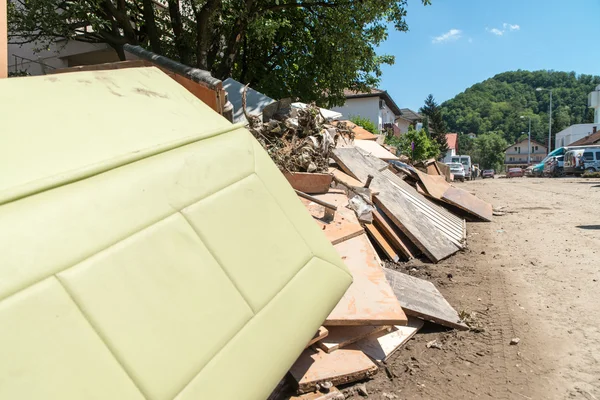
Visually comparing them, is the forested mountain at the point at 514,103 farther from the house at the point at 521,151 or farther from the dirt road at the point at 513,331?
the dirt road at the point at 513,331

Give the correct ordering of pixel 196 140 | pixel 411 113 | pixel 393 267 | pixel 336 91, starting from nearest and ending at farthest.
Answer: pixel 196 140 < pixel 393 267 < pixel 336 91 < pixel 411 113

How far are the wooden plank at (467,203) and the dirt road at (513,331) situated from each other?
5.82 ft

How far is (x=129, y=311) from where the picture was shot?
105 centimetres

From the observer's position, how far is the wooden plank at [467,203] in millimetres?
8719

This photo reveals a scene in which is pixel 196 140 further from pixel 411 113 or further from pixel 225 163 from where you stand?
pixel 411 113

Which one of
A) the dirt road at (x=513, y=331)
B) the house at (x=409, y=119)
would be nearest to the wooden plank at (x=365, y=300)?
the dirt road at (x=513, y=331)

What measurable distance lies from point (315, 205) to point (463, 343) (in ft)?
6.19

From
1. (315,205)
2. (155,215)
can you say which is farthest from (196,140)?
(315,205)

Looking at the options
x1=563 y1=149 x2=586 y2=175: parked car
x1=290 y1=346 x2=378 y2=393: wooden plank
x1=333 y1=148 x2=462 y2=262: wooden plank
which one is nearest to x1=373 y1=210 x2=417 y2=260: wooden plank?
x1=333 y1=148 x2=462 y2=262: wooden plank

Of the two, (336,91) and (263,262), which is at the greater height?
(336,91)

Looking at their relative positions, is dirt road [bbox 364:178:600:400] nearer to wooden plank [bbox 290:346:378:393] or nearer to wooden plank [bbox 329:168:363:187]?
wooden plank [bbox 290:346:378:393]

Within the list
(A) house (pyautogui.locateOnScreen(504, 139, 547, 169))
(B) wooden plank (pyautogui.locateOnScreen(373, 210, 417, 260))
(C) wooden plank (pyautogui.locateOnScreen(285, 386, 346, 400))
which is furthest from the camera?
(A) house (pyautogui.locateOnScreen(504, 139, 547, 169))

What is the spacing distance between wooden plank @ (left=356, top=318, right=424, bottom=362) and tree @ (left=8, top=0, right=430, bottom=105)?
7941mm

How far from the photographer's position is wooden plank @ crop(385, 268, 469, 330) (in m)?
3.61
